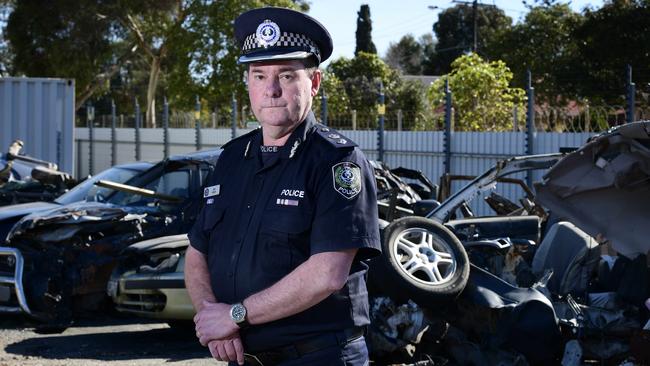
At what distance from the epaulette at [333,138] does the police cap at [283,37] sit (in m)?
0.21

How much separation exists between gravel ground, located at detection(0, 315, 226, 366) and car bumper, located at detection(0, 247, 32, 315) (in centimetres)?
28

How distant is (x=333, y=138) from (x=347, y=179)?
0.61 feet

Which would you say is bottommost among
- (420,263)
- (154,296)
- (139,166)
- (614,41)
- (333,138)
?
(154,296)

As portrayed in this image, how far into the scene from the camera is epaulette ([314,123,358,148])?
2791mm

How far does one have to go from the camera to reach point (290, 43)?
2.83 metres

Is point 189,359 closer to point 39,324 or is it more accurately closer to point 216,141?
point 39,324

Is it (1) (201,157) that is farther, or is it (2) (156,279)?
(1) (201,157)

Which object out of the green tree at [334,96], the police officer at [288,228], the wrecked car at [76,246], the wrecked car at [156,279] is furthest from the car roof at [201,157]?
the green tree at [334,96]

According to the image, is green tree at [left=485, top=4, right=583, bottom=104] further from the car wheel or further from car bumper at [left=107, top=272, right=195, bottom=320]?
the car wheel

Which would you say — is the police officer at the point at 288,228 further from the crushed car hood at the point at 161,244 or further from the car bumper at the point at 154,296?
the crushed car hood at the point at 161,244

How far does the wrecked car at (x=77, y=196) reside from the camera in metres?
9.13

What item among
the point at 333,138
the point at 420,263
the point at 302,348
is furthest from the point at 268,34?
the point at 420,263

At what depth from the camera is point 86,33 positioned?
39.8 metres

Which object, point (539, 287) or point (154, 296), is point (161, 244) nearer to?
point (154, 296)
